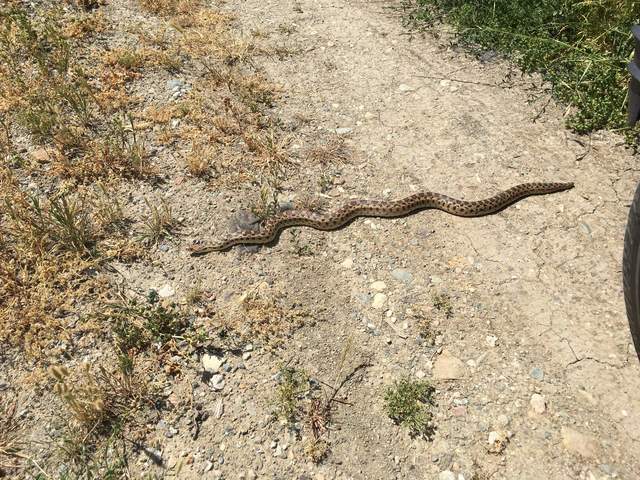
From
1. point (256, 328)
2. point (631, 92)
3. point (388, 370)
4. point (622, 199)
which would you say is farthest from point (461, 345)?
point (631, 92)

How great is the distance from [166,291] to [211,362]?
46.0 inches

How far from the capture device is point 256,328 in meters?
5.63

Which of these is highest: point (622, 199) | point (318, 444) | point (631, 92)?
point (631, 92)

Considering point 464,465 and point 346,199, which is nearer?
point 464,465

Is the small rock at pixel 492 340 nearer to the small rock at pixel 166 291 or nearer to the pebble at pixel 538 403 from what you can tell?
the pebble at pixel 538 403

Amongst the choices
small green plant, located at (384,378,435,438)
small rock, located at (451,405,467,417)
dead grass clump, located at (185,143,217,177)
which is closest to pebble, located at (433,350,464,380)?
small green plant, located at (384,378,435,438)

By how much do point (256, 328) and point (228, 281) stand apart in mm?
852

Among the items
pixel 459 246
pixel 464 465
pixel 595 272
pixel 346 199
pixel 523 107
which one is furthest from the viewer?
pixel 523 107

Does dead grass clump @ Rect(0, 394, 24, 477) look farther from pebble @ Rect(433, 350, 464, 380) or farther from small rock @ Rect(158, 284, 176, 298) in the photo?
pebble @ Rect(433, 350, 464, 380)

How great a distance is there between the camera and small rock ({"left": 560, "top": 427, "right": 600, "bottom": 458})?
15.0 feet

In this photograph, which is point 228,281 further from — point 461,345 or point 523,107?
point 523,107

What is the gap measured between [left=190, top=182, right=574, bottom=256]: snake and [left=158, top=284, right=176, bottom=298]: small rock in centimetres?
129

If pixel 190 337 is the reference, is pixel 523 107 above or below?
above

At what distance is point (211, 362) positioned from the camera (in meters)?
5.37
